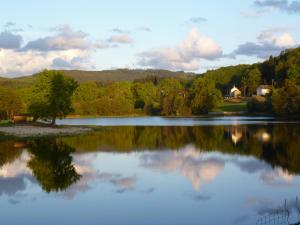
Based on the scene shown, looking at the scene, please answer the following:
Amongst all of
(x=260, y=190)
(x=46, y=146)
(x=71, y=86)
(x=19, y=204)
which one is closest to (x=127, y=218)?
(x=19, y=204)

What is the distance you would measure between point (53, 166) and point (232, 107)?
124 metres

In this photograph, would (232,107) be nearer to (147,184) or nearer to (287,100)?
(287,100)

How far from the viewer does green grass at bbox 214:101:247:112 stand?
484ft

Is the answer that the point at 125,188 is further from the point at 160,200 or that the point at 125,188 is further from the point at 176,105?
the point at 176,105

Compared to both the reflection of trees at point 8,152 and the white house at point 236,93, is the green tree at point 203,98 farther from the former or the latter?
the reflection of trees at point 8,152

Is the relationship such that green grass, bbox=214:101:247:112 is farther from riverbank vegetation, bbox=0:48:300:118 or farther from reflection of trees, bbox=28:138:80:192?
reflection of trees, bbox=28:138:80:192

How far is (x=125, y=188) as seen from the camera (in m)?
24.9

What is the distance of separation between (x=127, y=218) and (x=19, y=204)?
18.4 ft

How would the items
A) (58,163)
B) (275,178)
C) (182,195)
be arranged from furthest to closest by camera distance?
(58,163), (275,178), (182,195)

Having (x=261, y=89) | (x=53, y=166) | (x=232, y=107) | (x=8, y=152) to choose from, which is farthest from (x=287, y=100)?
(x=53, y=166)

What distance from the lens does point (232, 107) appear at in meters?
→ 152

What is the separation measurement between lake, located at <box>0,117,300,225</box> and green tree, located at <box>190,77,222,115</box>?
94509 mm

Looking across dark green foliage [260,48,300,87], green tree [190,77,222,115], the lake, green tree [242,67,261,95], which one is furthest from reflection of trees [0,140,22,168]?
green tree [242,67,261,95]

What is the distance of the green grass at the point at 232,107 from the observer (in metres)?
148
